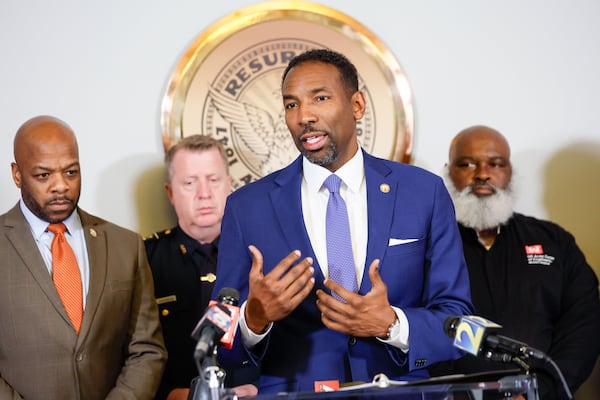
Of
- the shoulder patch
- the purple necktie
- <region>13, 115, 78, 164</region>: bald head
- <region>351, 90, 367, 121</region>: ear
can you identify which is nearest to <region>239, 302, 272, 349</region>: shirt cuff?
the purple necktie

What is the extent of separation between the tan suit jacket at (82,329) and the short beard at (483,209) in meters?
1.65

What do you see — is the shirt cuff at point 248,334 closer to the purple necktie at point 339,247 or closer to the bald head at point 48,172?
the purple necktie at point 339,247

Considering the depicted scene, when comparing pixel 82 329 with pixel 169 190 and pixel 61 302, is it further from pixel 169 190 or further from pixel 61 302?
pixel 169 190

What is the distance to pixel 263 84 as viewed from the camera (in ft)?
16.2

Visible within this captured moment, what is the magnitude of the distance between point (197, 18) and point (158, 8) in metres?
0.22

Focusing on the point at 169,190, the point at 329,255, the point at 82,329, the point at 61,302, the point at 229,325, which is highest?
the point at 169,190

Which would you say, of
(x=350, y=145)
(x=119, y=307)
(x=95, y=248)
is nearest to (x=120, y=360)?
(x=119, y=307)

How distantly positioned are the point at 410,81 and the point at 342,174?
7.18ft

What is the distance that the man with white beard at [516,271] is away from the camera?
13.7 ft

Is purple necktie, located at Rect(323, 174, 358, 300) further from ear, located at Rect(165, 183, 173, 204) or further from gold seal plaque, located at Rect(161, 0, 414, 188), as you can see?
gold seal plaque, located at Rect(161, 0, 414, 188)

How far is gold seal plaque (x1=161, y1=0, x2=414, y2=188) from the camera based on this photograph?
483cm

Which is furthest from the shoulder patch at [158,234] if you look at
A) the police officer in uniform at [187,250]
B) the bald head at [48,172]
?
the bald head at [48,172]

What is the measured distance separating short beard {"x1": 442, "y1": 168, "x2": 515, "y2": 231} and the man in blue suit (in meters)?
1.47

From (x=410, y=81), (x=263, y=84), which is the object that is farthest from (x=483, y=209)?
(x=263, y=84)
